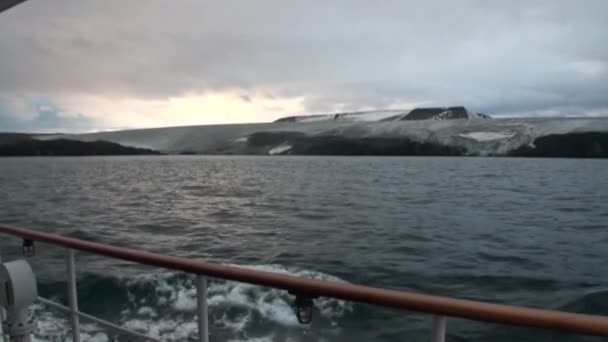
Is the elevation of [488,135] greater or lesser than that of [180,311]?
greater

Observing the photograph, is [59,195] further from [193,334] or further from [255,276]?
[255,276]

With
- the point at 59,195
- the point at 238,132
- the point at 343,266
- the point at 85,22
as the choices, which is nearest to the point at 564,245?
the point at 343,266

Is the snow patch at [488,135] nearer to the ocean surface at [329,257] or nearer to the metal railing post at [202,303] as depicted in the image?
the ocean surface at [329,257]

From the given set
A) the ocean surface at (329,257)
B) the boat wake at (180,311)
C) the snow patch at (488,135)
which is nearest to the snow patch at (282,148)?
the snow patch at (488,135)

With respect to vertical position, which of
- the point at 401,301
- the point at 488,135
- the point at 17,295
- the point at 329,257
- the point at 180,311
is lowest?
the point at 329,257

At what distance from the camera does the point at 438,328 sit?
23.9 inches

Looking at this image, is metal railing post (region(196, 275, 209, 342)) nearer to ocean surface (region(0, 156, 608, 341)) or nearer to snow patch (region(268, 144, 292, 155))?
ocean surface (region(0, 156, 608, 341))

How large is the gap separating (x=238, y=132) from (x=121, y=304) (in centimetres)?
6076

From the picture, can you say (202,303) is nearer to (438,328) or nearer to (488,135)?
(438,328)

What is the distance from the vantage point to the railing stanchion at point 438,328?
1.98 ft

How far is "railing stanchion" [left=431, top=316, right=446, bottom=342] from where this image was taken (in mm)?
604

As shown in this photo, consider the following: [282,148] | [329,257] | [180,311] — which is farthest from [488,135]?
[180,311]

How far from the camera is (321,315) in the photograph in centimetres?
347

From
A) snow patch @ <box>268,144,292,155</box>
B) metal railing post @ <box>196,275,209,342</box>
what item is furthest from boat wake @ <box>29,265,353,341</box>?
snow patch @ <box>268,144,292,155</box>
